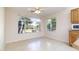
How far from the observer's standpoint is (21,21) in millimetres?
1711
